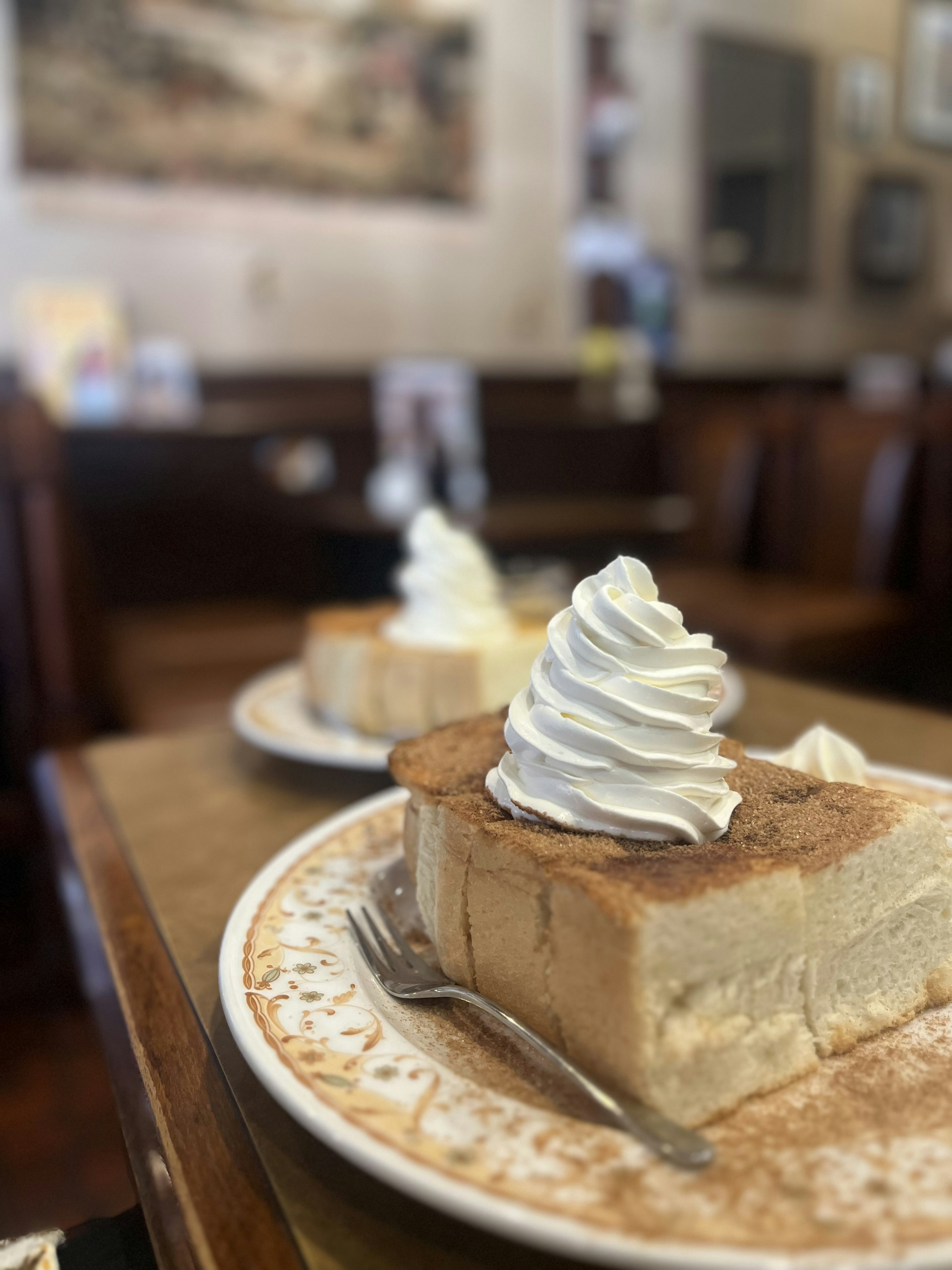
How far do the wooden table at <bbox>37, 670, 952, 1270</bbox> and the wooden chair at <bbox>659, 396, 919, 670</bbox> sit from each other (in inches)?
59.5

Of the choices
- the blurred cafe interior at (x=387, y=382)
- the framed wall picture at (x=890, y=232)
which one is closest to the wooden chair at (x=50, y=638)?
the blurred cafe interior at (x=387, y=382)

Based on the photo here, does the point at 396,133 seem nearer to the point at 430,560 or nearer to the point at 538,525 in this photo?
the point at 538,525

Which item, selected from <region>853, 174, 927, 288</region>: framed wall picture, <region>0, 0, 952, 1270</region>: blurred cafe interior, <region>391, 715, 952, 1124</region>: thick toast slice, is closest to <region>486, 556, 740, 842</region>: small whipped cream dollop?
<region>391, 715, 952, 1124</region>: thick toast slice

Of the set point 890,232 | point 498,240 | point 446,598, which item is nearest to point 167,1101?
point 446,598

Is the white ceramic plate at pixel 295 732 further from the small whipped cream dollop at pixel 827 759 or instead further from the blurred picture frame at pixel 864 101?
the blurred picture frame at pixel 864 101

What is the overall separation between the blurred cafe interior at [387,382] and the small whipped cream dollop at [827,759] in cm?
41

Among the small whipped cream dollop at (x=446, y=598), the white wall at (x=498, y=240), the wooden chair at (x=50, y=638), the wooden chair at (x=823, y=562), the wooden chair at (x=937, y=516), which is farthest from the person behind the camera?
the white wall at (x=498, y=240)

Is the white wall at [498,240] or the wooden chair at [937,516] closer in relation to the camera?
the wooden chair at [937,516]

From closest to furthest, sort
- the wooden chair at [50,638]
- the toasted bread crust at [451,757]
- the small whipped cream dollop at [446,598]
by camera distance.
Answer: the toasted bread crust at [451,757] < the small whipped cream dollop at [446,598] < the wooden chair at [50,638]

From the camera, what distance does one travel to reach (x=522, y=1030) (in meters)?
0.65

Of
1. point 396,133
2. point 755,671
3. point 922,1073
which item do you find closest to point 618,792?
point 922,1073

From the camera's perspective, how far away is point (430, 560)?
155cm

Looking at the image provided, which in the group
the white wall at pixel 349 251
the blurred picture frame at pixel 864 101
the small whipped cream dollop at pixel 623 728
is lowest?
the small whipped cream dollop at pixel 623 728

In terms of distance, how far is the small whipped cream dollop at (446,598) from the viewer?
1.52 meters
